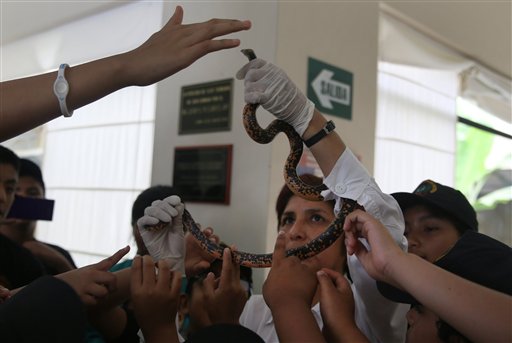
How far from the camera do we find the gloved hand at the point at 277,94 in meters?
0.82

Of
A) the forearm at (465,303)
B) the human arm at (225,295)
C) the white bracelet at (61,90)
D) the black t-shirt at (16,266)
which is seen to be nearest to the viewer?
the forearm at (465,303)

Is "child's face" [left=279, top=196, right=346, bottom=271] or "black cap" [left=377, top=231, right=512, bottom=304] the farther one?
"child's face" [left=279, top=196, right=346, bottom=271]

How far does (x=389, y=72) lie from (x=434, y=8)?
564mm

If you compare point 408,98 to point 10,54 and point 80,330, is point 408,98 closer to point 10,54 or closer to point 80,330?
point 80,330

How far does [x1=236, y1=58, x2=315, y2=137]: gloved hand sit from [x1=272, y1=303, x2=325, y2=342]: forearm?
1.11 ft

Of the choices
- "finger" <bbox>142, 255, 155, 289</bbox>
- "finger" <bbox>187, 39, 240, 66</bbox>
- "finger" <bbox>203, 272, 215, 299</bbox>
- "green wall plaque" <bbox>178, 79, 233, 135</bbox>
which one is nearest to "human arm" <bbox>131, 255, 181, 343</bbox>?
"finger" <bbox>142, 255, 155, 289</bbox>

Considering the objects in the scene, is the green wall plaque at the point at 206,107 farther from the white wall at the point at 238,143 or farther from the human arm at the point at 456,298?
the human arm at the point at 456,298

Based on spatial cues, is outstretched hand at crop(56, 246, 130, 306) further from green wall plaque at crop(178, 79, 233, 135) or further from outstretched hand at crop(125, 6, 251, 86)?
green wall plaque at crop(178, 79, 233, 135)

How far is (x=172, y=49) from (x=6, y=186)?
1.06 metres

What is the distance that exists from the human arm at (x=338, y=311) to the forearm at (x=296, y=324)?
0.05 metres

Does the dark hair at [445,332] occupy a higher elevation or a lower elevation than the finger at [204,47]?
lower

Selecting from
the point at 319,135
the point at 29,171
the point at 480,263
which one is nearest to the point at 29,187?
the point at 29,171

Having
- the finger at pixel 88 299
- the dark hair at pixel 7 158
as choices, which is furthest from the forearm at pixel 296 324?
the dark hair at pixel 7 158

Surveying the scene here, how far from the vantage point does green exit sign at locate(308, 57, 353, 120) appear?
211 cm
